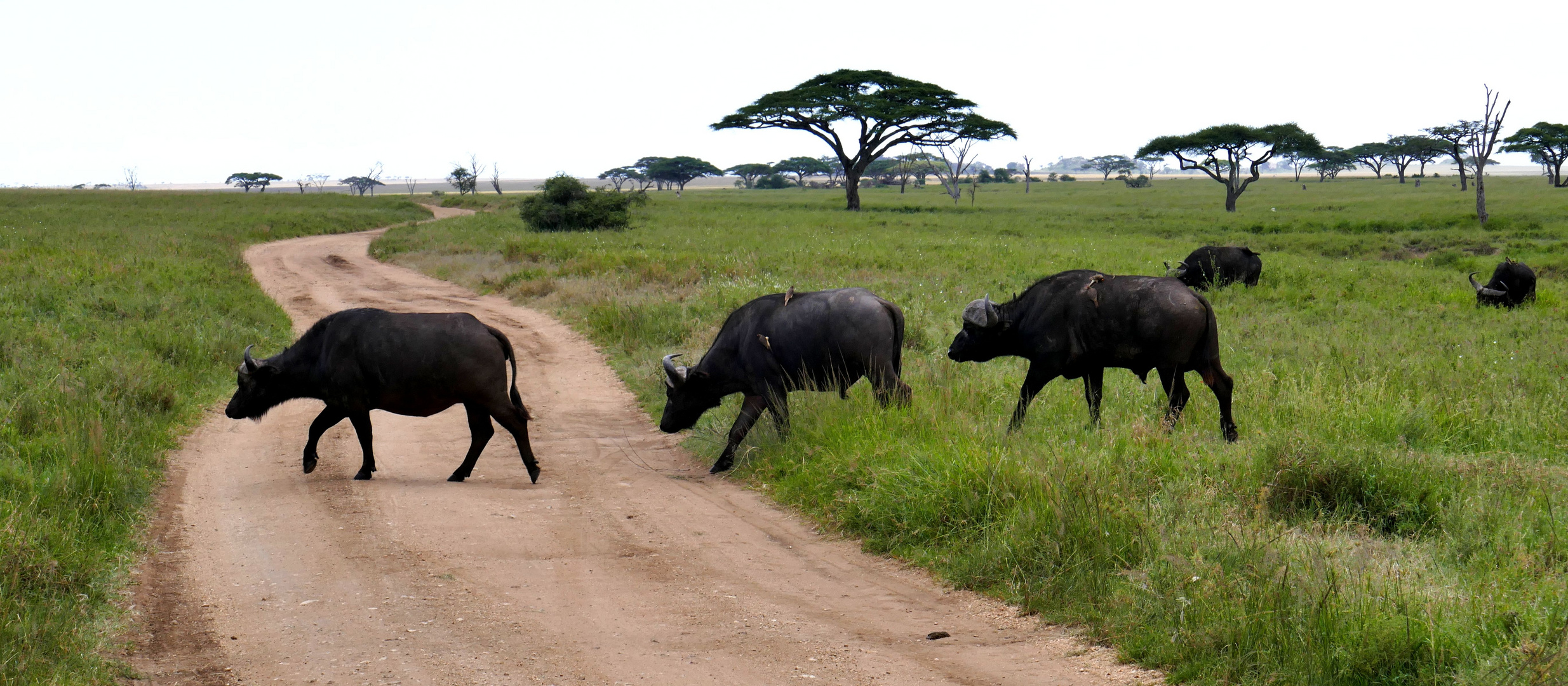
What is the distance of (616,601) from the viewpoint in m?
5.54

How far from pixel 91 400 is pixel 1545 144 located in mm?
72295

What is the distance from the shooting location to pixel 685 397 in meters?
9.34

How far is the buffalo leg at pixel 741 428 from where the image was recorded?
8742mm

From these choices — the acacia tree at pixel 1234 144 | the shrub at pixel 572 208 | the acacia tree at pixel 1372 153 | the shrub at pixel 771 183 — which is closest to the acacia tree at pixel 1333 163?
the acacia tree at pixel 1372 153

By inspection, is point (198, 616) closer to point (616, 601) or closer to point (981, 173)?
point (616, 601)

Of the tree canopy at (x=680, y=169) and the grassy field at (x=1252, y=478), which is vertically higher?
the tree canopy at (x=680, y=169)

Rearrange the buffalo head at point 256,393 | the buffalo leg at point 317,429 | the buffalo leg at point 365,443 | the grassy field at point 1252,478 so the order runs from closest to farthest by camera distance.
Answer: the grassy field at point 1252,478 < the buffalo leg at point 365,443 < the buffalo leg at point 317,429 < the buffalo head at point 256,393

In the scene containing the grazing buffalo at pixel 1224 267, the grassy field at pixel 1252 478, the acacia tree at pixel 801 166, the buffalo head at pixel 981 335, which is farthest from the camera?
the acacia tree at pixel 801 166

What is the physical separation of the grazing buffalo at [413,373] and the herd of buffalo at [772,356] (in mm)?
11

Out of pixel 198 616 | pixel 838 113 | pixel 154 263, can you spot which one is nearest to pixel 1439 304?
pixel 198 616

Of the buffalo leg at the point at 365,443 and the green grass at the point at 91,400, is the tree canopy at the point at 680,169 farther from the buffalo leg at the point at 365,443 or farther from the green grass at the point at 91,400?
the buffalo leg at the point at 365,443

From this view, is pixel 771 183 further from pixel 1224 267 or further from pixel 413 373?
pixel 413 373

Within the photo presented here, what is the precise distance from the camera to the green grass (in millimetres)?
4961

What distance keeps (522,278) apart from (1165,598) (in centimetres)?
1883
